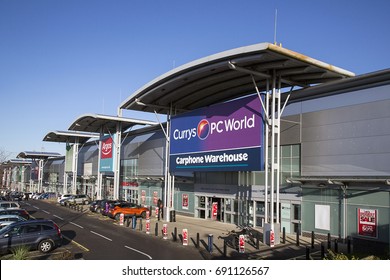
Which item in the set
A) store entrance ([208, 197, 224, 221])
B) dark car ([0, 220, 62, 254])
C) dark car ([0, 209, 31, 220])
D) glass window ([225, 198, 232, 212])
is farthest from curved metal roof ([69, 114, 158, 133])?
dark car ([0, 220, 62, 254])

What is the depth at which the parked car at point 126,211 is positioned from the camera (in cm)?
3112

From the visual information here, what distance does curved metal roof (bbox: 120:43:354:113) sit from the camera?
62.8 feet

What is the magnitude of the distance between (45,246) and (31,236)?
776mm

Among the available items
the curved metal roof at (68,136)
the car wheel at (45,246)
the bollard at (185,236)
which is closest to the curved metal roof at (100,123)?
the curved metal roof at (68,136)

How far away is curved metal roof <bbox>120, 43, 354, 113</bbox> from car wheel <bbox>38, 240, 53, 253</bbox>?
1262cm

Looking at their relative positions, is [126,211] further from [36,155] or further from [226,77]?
[36,155]

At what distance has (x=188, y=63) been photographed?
23.3 metres

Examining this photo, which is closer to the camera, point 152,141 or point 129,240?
point 129,240

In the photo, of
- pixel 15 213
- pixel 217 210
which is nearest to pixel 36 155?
pixel 15 213

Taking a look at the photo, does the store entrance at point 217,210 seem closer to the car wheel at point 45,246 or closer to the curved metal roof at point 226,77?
the curved metal roof at point 226,77

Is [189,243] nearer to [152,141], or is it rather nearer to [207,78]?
[207,78]

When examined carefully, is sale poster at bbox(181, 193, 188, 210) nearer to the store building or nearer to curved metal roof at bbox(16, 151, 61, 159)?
the store building

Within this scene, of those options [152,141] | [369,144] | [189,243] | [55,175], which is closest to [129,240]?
[189,243]

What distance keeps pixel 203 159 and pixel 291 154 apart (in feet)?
20.1
